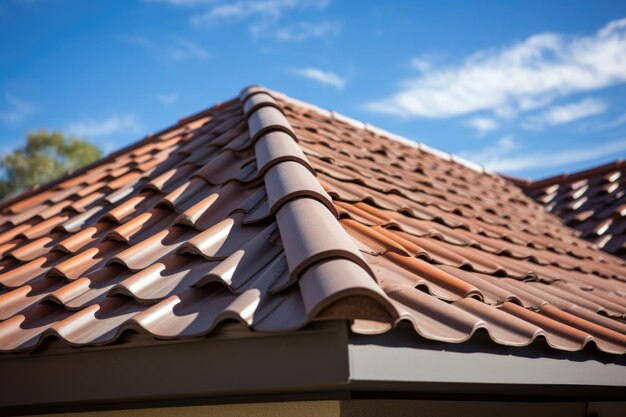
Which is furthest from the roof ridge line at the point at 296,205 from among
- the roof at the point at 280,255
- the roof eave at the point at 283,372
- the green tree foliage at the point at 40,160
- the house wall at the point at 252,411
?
the green tree foliage at the point at 40,160

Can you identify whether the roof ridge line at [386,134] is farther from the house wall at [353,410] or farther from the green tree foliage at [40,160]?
the green tree foliage at [40,160]

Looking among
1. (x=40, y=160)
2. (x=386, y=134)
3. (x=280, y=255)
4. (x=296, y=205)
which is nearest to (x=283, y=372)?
(x=280, y=255)

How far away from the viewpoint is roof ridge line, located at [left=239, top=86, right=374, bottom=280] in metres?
2.16

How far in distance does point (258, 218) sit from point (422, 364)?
111 cm

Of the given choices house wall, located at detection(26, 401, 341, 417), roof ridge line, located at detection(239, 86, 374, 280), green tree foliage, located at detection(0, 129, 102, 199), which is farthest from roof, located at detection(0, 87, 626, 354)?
green tree foliage, located at detection(0, 129, 102, 199)

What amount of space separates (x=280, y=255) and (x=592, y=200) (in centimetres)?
608

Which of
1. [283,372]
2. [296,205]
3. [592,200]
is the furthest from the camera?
[592,200]

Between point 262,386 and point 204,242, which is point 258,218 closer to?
point 204,242

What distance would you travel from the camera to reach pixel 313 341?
1.99 meters

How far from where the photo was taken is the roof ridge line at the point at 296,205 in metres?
2.16

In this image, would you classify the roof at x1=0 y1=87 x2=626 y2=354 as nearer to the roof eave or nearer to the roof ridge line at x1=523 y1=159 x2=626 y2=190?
the roof eave

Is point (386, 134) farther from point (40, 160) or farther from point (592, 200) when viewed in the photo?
point (40, 160)

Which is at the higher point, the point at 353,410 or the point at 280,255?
the point at 280,255

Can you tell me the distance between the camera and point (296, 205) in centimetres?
272
